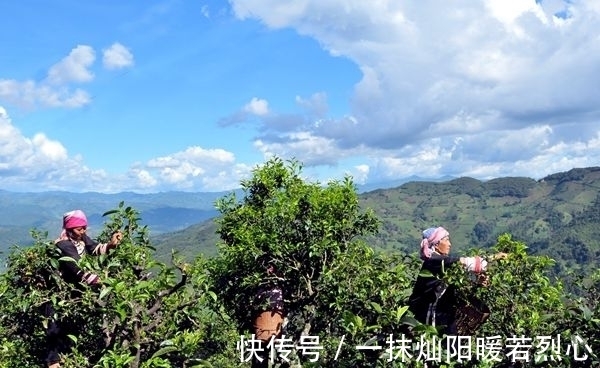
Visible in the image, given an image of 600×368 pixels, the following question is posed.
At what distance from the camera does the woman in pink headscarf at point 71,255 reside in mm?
7855

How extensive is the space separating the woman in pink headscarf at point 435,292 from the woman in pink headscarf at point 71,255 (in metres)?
4.42

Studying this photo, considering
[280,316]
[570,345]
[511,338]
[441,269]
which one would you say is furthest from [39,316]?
[570,345]

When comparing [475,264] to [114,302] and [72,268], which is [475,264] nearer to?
[114,302]

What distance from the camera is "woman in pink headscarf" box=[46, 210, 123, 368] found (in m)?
7.86

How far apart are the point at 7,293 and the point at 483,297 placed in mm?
6340

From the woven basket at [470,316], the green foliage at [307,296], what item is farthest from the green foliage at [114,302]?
the woven basket at [470,316]

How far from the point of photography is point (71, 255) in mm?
8031

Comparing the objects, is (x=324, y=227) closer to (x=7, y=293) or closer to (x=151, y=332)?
(x=151, y=332)

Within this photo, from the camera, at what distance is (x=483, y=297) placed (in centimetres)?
718

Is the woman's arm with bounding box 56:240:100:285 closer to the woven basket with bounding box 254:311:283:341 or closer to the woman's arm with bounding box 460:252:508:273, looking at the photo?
the woven basket with bounding box 254:311:283:341

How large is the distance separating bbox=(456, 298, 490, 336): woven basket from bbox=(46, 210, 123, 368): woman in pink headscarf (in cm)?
492

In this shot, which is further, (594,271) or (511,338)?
(594,271)

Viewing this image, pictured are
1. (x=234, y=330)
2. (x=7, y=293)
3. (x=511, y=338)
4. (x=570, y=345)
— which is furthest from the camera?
(x=234, y=330)

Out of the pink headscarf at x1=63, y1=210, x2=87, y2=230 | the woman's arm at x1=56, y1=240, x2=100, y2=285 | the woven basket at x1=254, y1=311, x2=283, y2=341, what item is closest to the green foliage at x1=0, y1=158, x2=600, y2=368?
the woman's arm at x1=56, y1=240, x2=100, y2=285
